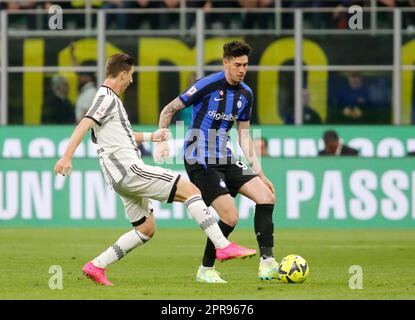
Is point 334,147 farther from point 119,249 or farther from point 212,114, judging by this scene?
point 119,249

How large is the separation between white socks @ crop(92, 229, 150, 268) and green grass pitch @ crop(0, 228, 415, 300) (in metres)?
0.22

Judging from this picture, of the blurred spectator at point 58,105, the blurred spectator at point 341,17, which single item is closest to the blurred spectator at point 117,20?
the blurred spectator at point 58,105

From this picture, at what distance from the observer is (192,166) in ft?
37.9

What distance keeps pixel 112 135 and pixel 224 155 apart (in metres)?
1.28

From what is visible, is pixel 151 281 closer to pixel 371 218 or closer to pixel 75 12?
pixel 371 218

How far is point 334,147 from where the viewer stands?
20312 mm

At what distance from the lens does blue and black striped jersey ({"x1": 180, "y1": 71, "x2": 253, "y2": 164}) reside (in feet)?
37.8

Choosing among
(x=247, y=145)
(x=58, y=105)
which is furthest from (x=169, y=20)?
(x=247, y=145)

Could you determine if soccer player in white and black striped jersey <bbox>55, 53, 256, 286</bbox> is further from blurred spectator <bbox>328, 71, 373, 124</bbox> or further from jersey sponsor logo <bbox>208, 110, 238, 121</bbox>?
blurred spectator <bbox>328, 71, 373, 124</bbox>

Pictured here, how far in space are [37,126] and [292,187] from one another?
4.60m

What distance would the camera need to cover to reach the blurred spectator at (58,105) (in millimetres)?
21250

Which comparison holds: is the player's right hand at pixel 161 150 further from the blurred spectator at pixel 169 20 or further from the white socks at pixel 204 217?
the blurred spectator at pixel 169 20

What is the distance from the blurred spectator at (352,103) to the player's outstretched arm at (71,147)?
1099 cm
